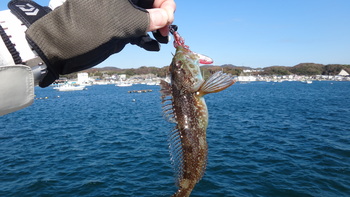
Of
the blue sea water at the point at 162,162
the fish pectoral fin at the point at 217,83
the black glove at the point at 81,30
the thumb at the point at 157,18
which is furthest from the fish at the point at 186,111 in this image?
the blue sea water at the point at 162,162

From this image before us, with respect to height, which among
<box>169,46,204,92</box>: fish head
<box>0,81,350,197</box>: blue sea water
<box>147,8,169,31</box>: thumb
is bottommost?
<box>0,81,350,197</box>: blue sea water

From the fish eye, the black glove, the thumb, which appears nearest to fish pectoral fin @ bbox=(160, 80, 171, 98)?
the fish eye

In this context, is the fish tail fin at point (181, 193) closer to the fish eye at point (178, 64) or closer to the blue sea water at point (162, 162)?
the fish eye at point (178, 64)

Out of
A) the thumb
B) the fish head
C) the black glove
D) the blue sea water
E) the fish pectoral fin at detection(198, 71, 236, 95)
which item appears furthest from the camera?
the blue sea water

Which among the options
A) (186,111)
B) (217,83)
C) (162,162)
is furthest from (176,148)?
(162,162)

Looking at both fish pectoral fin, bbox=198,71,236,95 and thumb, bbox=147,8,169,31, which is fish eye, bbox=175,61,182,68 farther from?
thumb, bbox=147,8,169,31

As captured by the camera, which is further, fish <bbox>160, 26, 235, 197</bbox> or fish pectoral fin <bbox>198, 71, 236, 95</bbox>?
fish <bbox>160, 26, 235, 197</bbox>

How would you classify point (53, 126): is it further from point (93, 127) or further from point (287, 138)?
point (287, 138)

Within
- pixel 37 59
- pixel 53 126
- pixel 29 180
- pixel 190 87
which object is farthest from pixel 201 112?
pixel 53 126
